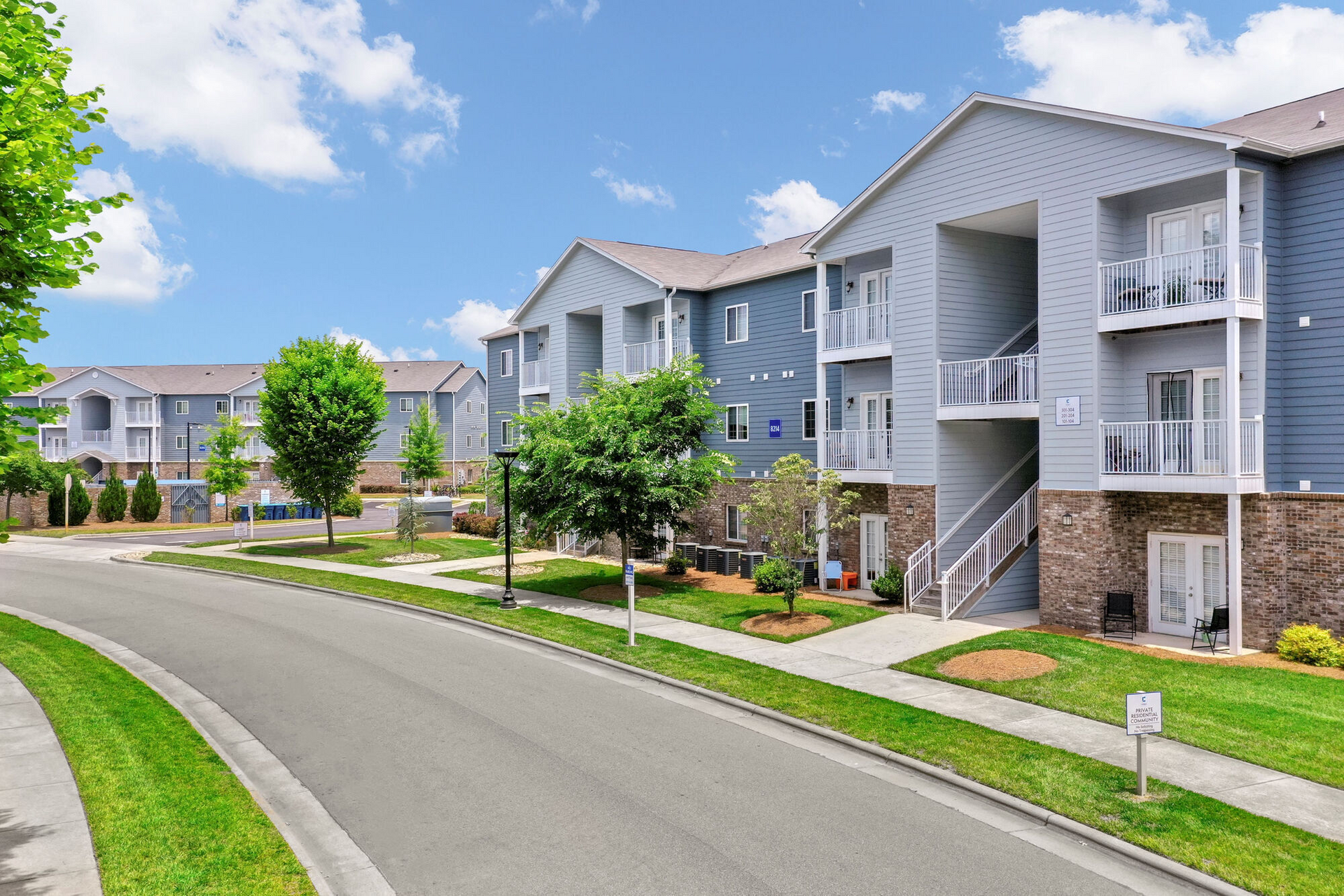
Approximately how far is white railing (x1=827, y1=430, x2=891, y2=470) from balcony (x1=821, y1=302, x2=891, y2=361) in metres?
2.13

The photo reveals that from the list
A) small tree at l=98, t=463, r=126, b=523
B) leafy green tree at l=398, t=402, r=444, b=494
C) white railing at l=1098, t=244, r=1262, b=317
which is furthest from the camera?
leafy green tree at l=398, t=402, r=444, b=494

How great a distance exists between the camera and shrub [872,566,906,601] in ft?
74.1

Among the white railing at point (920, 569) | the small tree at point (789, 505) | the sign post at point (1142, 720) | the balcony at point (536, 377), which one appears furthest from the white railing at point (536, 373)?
the sign post at point (1142, 720)

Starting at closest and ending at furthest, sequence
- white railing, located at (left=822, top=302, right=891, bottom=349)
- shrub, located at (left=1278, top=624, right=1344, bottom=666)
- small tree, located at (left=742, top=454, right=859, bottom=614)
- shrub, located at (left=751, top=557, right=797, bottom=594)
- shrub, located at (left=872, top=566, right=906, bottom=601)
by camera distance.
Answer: shrub, located at (left=1278, top=624, right=1344, bottom=666)
small tree, located at (left=742, top=454, right=859, bottom=614)
shrub, located at (left=872, top=566, right=906, bottom=601)
shrub, located at (left=751, top=557, right=797, bottom=594)
white railing, located at (left=822, top=302, right=891, bottom=349)

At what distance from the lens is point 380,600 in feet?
83.0

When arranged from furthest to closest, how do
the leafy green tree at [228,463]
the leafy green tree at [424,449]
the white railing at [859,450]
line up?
the leafy green tree at [424,449] < the leafy green tree at [228,463] < the white railing at [859,450]

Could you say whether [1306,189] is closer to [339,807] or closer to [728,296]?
[728,296]

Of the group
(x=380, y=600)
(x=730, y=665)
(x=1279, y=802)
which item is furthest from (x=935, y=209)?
(x=380, y=600)

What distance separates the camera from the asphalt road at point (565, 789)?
838cm

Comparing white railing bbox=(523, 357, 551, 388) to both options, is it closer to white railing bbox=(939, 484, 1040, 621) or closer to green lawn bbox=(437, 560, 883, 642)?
green lawn bbox=(437, 560, 883, 642)

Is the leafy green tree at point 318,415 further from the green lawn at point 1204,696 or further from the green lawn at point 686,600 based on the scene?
the green lawn at point 1204,696

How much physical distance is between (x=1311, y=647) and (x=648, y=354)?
22.3 metres

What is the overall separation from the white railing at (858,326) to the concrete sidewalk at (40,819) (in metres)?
19.9

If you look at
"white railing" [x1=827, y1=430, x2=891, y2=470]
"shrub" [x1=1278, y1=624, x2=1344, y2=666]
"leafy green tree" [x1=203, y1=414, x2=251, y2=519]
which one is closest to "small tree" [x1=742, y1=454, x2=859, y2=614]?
"white railing" [x1=827, y1=430, x2=891, y2=470]
